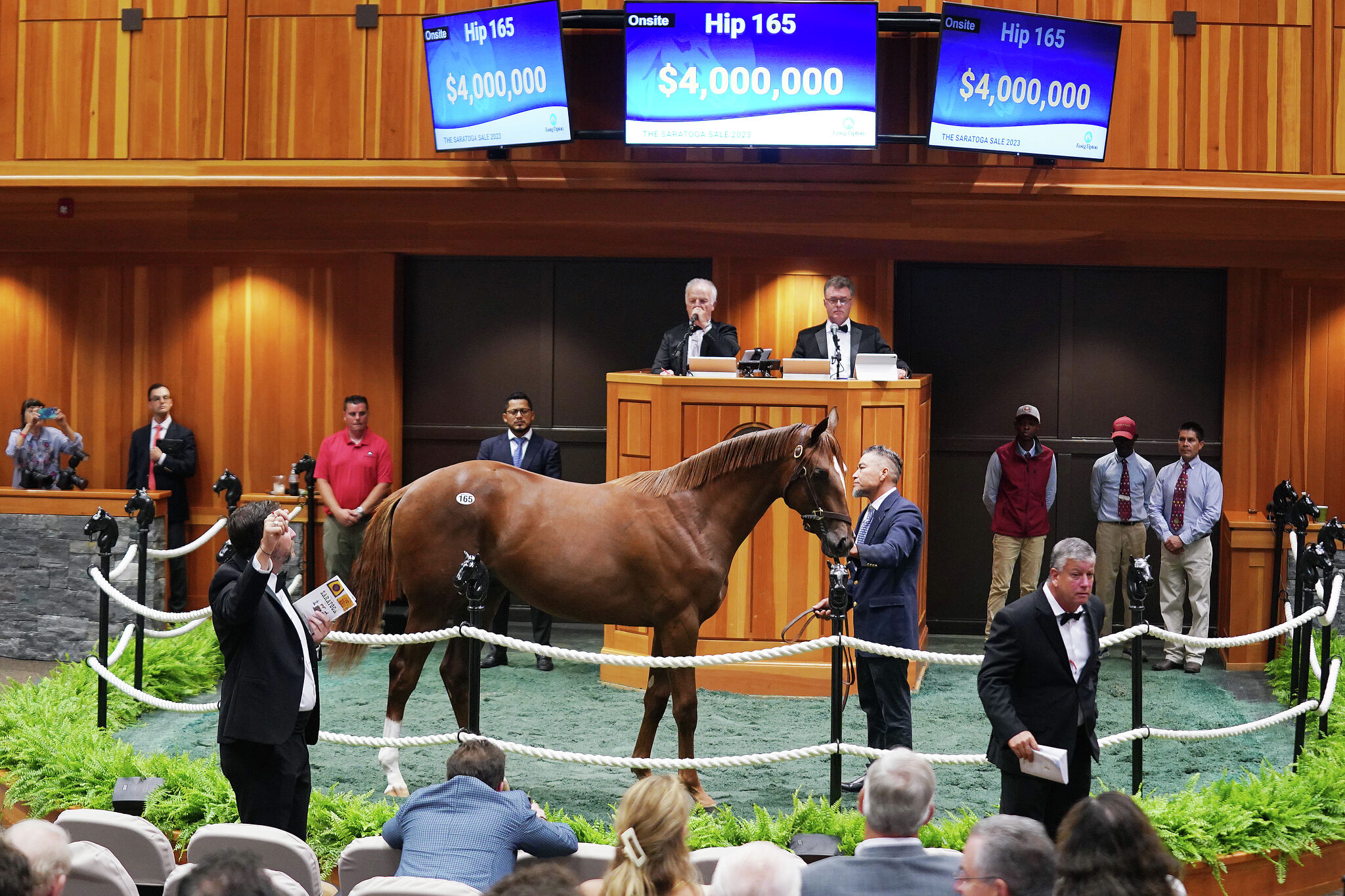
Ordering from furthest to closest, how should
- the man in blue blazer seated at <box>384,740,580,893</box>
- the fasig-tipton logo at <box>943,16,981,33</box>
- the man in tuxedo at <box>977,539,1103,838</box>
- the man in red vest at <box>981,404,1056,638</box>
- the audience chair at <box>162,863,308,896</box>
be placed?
the man in red vest at <box>981,404,1056,638</box>
the fasig-tipton logo at <box>943,16,981,33</box>
the man in tuxedo at <box>977,539,1103,838</box>
the man in blue blazer seated at <box>384,740,580,893</box>
the audience chair at <box>162,863,308,896</box>

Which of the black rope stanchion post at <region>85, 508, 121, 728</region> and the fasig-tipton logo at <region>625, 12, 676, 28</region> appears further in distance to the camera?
the fasig-tipton logo at <region>625, 12, 676, 28</region>

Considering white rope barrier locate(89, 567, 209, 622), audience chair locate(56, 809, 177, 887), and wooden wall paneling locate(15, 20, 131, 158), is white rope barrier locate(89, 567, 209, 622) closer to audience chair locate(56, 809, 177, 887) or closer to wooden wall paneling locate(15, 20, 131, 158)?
audience chair locate(56, 809, 177, 887)

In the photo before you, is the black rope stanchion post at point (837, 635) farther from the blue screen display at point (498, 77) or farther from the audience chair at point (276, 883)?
the blue screen display at point (498, 77)

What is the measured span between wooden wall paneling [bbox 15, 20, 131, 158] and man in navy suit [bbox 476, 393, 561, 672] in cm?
378

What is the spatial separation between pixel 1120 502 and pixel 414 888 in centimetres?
751

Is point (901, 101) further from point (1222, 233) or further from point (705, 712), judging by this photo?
point (705, 712)

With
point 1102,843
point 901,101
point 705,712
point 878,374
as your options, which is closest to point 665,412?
point 878,374

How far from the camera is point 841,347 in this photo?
29.3 ft

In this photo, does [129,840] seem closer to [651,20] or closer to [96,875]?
[96,875]

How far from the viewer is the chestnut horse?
6.55 meters

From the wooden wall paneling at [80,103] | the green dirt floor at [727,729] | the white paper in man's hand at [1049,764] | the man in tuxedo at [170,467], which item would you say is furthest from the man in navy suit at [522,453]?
the white paper in man's hand at [1049,764]

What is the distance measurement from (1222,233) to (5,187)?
365 inches

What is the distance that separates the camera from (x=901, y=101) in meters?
9.79

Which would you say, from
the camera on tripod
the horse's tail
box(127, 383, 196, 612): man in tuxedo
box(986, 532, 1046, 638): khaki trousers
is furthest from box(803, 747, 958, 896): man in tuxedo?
box(127, 383, 196, 612): man in tuxedo
